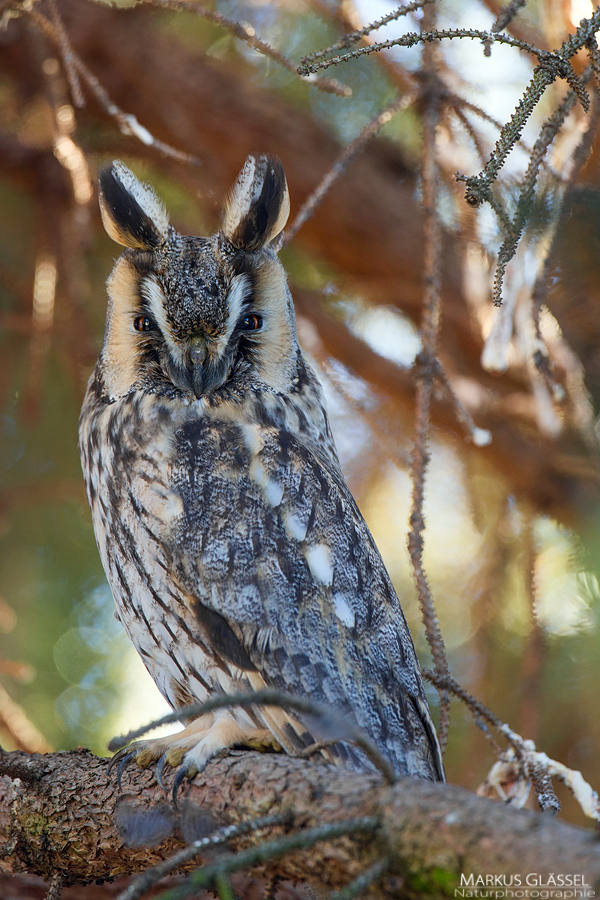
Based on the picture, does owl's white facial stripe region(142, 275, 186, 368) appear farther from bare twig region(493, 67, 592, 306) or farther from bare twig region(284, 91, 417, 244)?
bare twig region(493, 67, 592, 306)

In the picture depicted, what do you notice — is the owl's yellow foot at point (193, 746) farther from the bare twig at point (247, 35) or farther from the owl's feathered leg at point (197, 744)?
the bare twig at point (247, 35)

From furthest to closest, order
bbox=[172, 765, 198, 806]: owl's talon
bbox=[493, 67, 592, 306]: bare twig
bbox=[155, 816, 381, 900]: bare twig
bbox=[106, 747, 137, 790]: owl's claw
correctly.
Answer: bbox=[106, 747, 137, 790]: owl's claw → bbox=[172, 765, 198, 806]: owl's talon → bbox=[493, 67, 592, 306]: bare twig → bbox=[155, 816, 381, 900]: bare twig

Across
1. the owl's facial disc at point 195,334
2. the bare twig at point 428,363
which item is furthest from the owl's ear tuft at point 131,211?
the bare twig at point 428,363

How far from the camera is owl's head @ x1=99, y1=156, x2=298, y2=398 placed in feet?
5.10

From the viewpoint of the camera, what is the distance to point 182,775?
1267 mm

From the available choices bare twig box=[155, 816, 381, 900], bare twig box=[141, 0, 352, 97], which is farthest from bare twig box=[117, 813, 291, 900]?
bare twig box=[141, 0, 352, 97]

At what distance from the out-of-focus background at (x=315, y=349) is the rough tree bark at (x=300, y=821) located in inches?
40.5

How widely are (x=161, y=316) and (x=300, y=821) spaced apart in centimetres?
104

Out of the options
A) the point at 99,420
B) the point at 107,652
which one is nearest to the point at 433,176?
the point at 99,420

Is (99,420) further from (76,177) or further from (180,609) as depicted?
(76,177)

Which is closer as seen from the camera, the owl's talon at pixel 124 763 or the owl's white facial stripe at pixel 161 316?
the owl's talon at pixel 124 763

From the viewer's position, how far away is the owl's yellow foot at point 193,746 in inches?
51.3

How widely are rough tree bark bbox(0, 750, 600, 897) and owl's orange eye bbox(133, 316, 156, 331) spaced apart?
0.90 meters

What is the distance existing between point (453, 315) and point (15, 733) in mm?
2089
